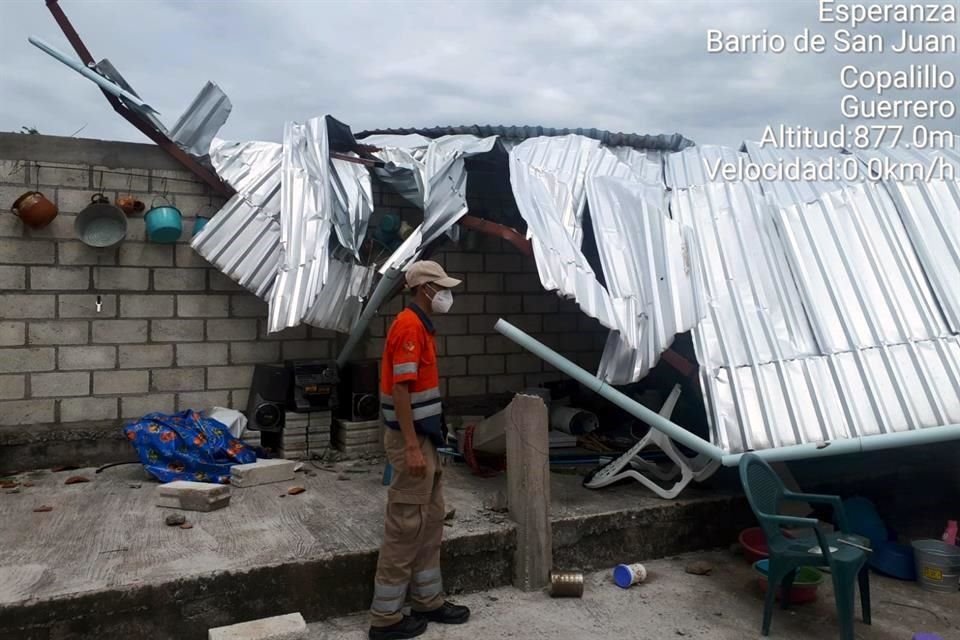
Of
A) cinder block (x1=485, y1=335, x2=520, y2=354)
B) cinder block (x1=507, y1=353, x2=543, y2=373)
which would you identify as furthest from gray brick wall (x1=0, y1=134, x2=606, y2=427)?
cinder block (x1=507, y1=353, x2=543, y2=373)

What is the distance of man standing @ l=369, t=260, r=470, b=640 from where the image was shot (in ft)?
12.5

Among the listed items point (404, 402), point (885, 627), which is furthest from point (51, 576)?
point (885, 627)

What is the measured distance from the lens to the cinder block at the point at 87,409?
235 inches

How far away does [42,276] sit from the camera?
232 inches

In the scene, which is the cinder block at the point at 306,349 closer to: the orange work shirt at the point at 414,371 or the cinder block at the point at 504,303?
the cinder block at the point at 504,303

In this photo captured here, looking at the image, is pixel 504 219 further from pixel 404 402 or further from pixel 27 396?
pixel 27 396

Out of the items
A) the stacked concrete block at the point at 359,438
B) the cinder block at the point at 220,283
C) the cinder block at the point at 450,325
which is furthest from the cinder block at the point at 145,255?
the cinder block at the point at 450,325

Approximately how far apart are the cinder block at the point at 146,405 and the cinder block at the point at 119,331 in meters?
0.49

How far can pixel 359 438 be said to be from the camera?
21.6 feet

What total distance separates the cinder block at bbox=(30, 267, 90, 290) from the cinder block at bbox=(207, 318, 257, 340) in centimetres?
104

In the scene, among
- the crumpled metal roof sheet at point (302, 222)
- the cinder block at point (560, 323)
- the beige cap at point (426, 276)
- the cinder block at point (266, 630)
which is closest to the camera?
the cinder block at point (266, 630)

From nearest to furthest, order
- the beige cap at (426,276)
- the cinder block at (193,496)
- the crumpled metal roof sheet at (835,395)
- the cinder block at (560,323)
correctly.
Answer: the beige cap at (426,276) → the crumpled metal roof sheet at (835,395) → the cinder block at (193,496) → the cinder block at (560,323)

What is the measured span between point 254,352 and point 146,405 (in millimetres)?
992

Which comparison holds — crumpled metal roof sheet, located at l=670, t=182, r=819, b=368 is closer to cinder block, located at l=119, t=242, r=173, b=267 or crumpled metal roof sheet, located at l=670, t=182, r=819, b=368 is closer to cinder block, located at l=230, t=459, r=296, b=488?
cinder block, located at l=230, t=459, r=296, b=488
